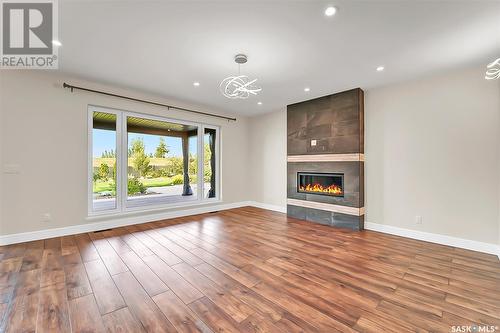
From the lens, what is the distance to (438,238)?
11.3 ft

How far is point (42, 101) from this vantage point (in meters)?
3.60

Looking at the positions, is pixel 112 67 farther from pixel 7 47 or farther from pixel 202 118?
pixel 202 118

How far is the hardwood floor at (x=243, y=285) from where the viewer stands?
1.68m

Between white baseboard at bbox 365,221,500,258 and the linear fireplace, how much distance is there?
0.90 metres

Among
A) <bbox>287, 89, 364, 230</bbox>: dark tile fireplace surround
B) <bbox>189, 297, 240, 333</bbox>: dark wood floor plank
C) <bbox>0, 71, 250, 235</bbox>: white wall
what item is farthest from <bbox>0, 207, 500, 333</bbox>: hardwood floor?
<bbox>287, 89, 364, 230</bbox>: dark tile fireplace surround

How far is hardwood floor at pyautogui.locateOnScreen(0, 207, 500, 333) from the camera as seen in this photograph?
1.68 m

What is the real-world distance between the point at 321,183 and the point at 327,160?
601mm

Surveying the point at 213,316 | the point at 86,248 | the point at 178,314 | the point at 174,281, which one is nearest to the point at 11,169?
the point at 86,248

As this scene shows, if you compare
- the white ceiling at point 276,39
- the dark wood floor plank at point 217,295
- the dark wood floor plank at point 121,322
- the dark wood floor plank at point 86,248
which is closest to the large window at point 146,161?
the dark wood floor plank at point 86,248

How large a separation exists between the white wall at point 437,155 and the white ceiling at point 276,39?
0.41 meters

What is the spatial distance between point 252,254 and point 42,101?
14.5ft

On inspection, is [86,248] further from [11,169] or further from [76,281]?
[11,169]

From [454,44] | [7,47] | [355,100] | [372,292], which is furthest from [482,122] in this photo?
[7,47]

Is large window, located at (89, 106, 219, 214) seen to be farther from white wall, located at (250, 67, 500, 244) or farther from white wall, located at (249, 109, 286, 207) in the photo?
white wall, located at (250, 67, 500, 244)
